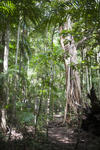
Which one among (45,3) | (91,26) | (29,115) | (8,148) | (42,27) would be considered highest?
(45,3)

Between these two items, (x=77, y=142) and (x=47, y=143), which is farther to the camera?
(x=47, y=143)

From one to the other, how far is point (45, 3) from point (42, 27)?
36.6 inches

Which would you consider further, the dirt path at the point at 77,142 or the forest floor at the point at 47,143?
the forest floor at the point at 47,143

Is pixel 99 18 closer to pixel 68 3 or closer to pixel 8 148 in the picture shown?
pixel 68 3

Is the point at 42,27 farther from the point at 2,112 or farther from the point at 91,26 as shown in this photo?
the point at 2,112

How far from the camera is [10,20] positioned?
4816 mm

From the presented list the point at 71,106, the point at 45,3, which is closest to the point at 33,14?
the point at 45,3

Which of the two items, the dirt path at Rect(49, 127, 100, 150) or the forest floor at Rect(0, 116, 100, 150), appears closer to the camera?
the dirt path at Rect(49, 127, 100, 150)

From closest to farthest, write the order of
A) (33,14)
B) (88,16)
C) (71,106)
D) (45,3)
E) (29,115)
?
(29,115) < (88,16) < (33,14) < (45,3) < (71,106)

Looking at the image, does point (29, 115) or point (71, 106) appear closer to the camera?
point (29, 115)

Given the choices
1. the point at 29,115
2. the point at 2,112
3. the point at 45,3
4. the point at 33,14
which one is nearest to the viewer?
the point at 29,115

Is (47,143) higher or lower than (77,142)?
lower

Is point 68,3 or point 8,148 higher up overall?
point 68,3

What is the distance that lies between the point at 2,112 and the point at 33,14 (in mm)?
4369
